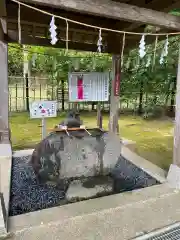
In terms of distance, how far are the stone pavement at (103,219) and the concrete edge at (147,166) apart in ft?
2.10

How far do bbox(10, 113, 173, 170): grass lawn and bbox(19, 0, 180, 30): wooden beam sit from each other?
267cm

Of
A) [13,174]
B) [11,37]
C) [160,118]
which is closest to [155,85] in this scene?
[160,118]

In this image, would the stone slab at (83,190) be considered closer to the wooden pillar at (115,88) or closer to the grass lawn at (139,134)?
the grass lawn at (139,134)

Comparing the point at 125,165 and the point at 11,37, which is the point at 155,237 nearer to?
the point at 125,165

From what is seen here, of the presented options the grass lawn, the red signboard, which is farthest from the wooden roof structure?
the grass lawn

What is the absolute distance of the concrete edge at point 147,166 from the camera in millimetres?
3385

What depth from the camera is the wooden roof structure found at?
2213 millimetres

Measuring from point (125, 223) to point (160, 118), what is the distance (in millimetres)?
7845

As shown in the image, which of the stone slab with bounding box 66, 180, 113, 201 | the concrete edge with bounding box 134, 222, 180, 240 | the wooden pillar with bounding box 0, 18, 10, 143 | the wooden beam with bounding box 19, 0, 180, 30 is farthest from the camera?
the wooden pillar with bounding box 0, 18, 10, 143

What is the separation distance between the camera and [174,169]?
3.02m

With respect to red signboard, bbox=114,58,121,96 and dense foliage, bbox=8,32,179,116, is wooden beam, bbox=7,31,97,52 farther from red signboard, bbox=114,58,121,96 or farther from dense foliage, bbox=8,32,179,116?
dense foliage, bbox=8,32,179,116

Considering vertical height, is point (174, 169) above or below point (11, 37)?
below

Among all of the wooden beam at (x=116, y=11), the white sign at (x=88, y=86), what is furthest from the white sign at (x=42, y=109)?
the wooden beam at (x=116, y=11)

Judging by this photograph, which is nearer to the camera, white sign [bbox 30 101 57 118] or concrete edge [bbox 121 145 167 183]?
concrete edge [bbox 121 145 167 183]
